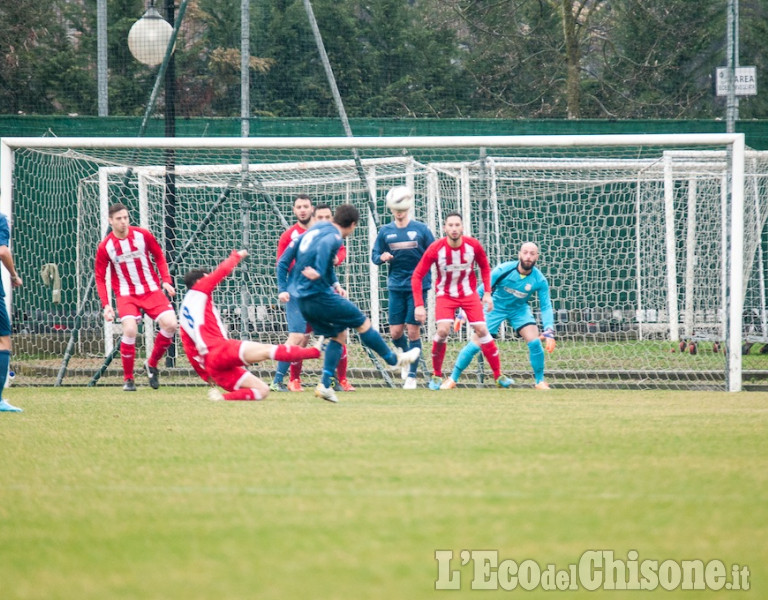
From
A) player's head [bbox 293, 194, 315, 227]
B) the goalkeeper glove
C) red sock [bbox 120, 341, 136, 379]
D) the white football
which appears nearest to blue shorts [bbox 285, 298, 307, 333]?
player's head [bbox 293, 194, 315, 227]

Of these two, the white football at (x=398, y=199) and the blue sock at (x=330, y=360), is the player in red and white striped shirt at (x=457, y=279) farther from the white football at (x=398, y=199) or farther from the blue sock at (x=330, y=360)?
the blue sock at (x=330, y=360)

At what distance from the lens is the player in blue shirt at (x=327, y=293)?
8.87 meters

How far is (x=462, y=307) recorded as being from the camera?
11.2 meters

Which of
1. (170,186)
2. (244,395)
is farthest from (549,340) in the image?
(170,186)

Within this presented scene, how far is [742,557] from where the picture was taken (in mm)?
3660

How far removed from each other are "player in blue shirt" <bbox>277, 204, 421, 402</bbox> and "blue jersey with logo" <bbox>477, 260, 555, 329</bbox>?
8.76 ft

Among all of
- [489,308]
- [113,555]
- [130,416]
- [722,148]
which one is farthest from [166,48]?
[113,555]

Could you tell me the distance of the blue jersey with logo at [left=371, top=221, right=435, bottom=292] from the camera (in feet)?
37.3

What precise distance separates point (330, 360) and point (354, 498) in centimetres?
463

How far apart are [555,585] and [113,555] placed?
1.59 m

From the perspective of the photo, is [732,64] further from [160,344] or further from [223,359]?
[223,359]

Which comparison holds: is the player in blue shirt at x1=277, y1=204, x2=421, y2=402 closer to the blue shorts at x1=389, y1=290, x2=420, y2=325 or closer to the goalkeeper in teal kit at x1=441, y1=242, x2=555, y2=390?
the blue shorts at x1=389, y1=290, x2=420, y2=325

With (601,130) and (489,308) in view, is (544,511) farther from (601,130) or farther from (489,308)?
(601,130)

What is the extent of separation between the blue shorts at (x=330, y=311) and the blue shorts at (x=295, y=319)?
1.36 metres
